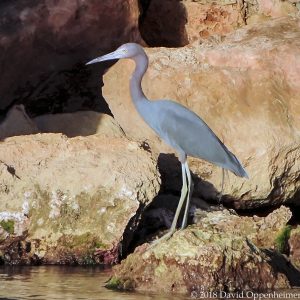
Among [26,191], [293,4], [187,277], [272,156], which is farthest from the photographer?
[293,4]

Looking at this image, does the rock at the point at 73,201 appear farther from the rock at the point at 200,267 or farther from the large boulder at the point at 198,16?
the large boulder at the point at 198,16

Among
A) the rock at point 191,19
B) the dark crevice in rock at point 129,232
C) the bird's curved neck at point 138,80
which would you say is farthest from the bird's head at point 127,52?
the rock at point 191,19

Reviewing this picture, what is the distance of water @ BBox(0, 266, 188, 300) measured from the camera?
811 cm

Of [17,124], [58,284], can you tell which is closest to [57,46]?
[17,124]

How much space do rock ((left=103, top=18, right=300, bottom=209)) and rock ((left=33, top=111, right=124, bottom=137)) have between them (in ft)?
0.44

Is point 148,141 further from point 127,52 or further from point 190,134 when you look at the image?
point 190,134

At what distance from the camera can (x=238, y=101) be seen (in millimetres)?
11562

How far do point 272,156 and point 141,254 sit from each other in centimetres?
320

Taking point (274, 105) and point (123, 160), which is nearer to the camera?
point (123, 160)

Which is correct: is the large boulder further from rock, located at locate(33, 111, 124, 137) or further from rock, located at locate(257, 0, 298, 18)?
rock, located at locate(33, 111, 124, 137)

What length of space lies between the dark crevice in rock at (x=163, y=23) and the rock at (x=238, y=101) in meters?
1.31

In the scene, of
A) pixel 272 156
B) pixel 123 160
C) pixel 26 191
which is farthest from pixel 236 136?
pixel 26 191

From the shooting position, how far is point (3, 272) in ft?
30.6

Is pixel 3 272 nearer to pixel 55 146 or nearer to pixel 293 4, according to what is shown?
pixel 55 146
